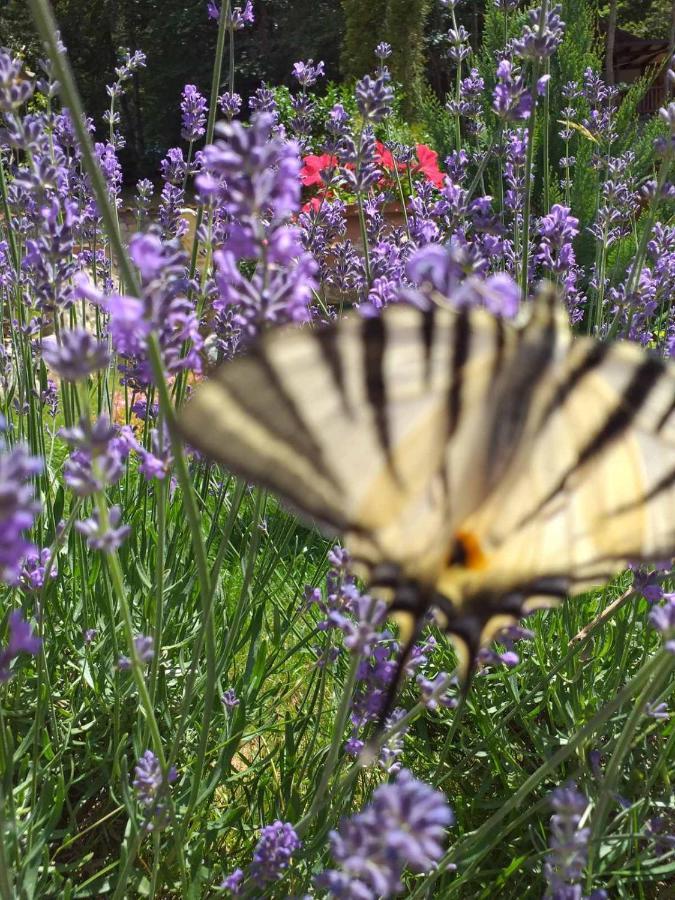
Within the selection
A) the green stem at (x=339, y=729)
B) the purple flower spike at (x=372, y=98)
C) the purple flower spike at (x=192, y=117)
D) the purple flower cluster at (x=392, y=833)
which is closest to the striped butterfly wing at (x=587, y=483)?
the green stem at (x=339, y=729)

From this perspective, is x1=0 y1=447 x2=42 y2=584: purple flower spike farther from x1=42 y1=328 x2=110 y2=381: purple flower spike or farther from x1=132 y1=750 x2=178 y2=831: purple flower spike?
x1=132 y1=750 x2=178 y2=831: purple flower spike

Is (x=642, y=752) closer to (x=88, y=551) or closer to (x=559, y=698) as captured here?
(x=559, y=698)

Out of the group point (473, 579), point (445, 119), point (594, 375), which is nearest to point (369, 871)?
point (473, 579)

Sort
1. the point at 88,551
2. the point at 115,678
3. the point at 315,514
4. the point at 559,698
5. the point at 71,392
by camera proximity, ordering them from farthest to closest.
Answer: the point at 88,551
the point at 71,392
the point at 559,698
the point at 115,678
the point at 315,514

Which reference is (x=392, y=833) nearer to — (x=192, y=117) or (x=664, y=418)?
(x=664, y=418)

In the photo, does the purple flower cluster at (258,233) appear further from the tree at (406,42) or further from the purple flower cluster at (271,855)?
the tree at (406,42)

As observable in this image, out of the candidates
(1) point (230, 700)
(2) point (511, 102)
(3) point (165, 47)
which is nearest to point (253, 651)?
(1) point (230, 700)
